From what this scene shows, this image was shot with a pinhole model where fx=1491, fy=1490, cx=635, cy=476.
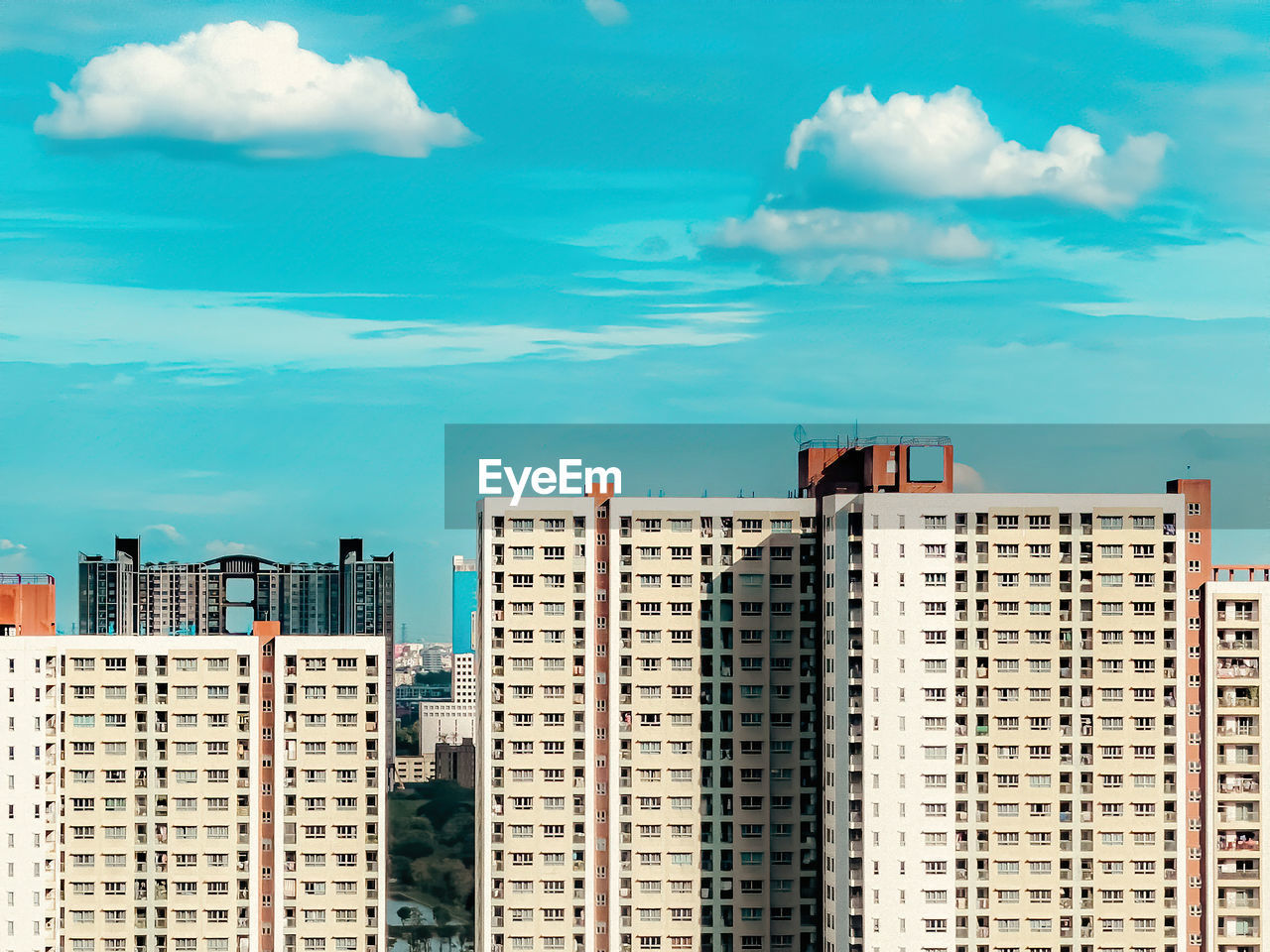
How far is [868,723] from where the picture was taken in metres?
33.8

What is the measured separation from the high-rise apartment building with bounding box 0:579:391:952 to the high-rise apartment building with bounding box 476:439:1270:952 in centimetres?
368

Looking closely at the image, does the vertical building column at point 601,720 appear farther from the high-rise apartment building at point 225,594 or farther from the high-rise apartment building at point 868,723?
the high-rise apartment building at point 225,594

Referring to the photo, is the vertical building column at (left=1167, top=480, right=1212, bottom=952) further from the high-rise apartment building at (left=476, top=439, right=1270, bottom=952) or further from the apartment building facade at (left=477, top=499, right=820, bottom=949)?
the apartment building facade at (left=477, top=499, right=820, bottom=949)

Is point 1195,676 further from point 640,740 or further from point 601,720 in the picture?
point 601,720

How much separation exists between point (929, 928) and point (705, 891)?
653cm

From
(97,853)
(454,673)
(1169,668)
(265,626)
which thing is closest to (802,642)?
(1169,668)

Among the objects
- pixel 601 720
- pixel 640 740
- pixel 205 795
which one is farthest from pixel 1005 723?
pixel 205 795

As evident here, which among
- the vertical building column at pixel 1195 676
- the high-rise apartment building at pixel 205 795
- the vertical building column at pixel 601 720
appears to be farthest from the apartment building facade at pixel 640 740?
the vertical building column at pixel 1195 676

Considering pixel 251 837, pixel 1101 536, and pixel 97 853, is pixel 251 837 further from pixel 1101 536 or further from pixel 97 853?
pixel 1101 536

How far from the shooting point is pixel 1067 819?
34.5 m

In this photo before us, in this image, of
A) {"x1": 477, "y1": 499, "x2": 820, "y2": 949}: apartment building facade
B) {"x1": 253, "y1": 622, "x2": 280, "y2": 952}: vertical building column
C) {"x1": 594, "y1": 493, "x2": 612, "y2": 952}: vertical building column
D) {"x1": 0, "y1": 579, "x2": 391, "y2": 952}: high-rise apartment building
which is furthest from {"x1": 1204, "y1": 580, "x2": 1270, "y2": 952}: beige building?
{"x1": 253, "y1": 622, "x2": 280, "y2": 952}: vertical building column

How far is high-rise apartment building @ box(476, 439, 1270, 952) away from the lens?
111ft

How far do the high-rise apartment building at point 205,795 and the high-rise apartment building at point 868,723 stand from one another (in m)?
3.68

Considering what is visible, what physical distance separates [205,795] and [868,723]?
1666 centimetres
